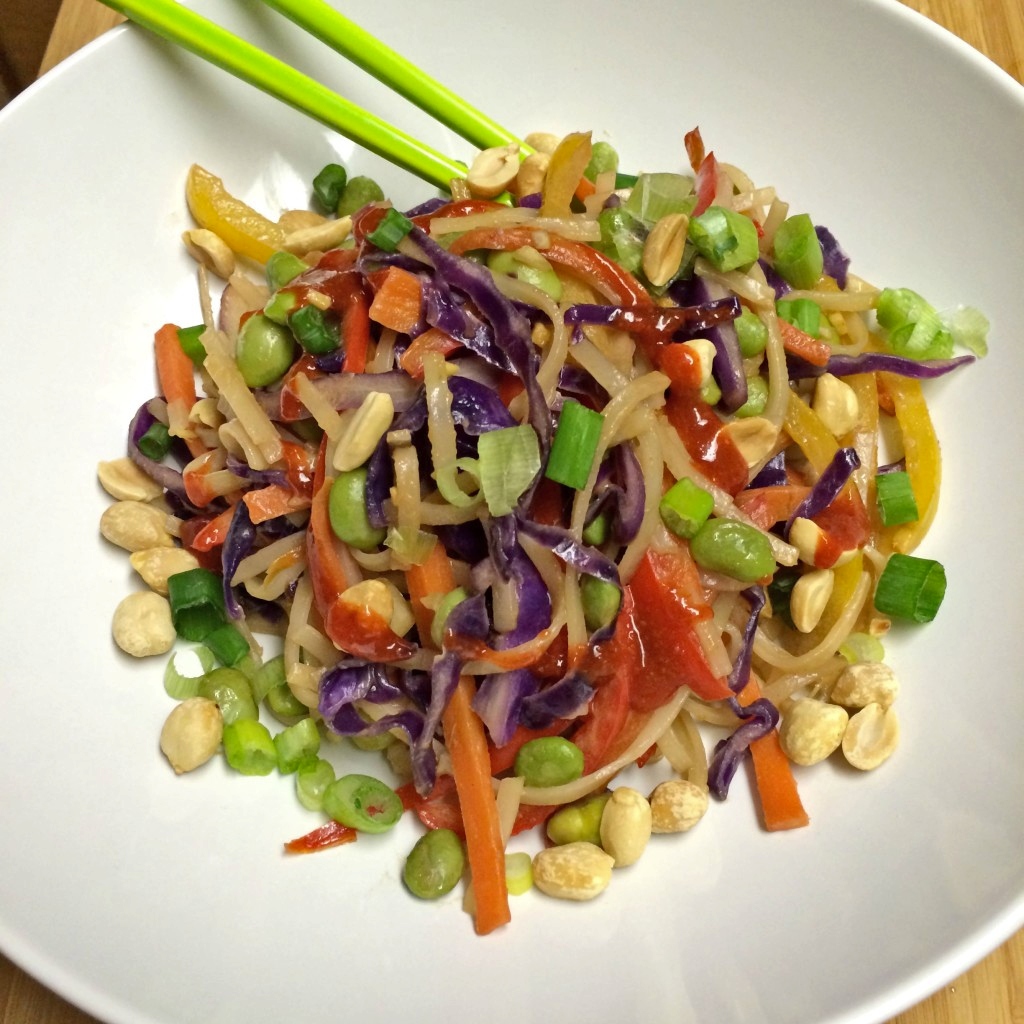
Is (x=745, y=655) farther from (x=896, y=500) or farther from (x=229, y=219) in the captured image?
(x=229, y=219)

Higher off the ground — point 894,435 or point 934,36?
point 934,36

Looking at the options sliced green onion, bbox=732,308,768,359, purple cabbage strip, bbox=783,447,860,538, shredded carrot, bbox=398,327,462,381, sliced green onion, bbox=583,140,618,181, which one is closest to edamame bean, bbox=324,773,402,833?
shredded carrot, bbox=398,327,462,381

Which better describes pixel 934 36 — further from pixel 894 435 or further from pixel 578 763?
pixel 578 763

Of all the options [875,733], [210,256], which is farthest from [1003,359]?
[210,256]

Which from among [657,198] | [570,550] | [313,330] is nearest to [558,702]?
[570,550]

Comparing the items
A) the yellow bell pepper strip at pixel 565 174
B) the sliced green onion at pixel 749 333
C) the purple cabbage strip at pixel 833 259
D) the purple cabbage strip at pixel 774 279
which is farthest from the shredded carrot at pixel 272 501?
the purple cabbage strip at pixel 833 259

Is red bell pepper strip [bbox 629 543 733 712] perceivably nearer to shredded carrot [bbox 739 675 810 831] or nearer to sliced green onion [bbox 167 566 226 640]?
shredded carrot [bbox 739 675 810 831]

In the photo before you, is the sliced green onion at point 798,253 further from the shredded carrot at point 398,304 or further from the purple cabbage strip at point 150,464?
the purple cabbage strip at point 150,464
